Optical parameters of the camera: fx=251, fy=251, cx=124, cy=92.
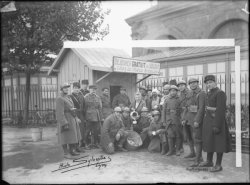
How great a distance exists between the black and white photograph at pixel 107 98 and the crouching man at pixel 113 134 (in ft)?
0.07

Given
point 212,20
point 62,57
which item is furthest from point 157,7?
point 62,57

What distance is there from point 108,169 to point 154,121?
1955mm

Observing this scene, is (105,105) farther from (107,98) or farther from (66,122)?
(66,122)

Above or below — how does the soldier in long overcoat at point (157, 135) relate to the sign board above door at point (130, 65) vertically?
below

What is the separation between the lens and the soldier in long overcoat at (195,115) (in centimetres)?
442

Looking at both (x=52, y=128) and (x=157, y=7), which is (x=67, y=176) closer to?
(x=52, y=128)

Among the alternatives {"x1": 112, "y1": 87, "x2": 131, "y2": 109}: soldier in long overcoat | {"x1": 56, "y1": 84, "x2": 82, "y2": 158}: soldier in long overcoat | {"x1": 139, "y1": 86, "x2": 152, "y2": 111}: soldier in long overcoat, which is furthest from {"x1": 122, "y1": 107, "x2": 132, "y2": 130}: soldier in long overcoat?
{"x1": 56, "y1": 84, "x2": 82, "y2": 158}: soldier in long overcoat

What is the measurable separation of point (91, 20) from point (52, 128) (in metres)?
2.81

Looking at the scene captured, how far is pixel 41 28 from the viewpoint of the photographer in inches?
160

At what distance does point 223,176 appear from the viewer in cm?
396

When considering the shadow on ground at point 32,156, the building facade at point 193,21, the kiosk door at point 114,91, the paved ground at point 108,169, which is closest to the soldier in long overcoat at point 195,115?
the paved ground at point 108,169

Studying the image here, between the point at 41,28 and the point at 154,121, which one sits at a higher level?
the point at 41,28
